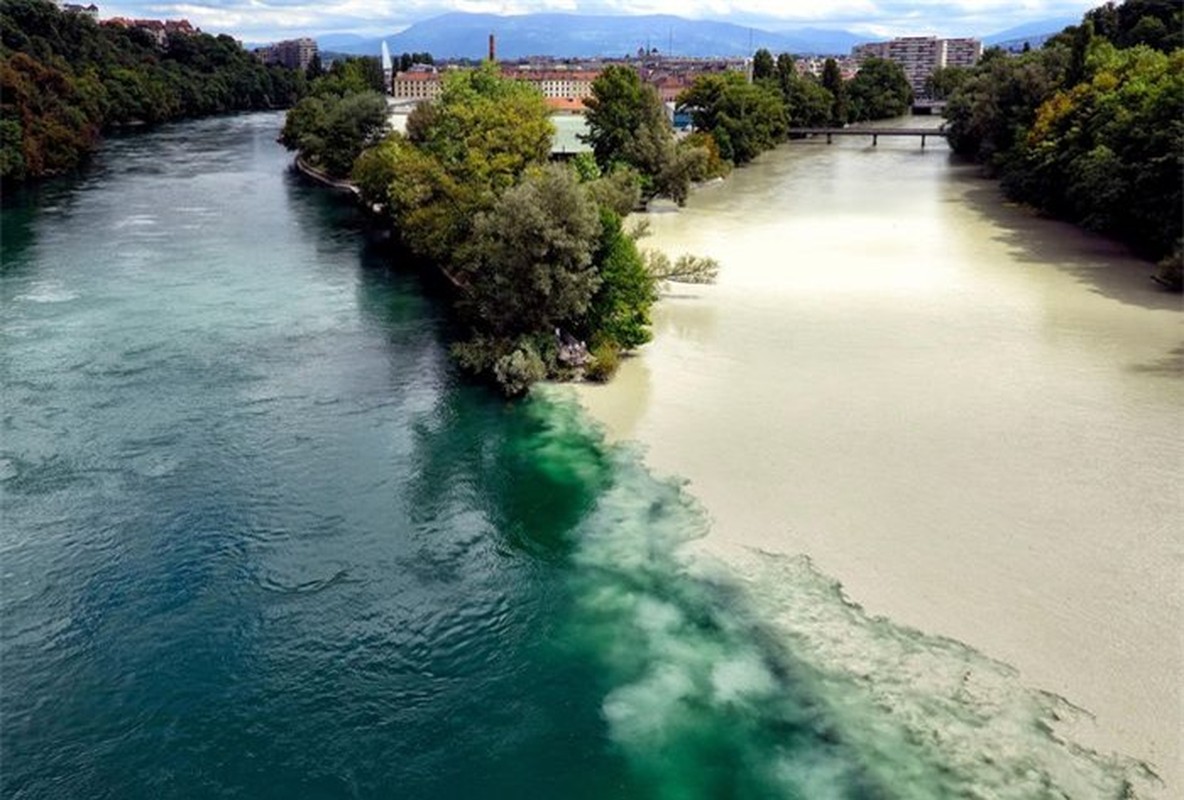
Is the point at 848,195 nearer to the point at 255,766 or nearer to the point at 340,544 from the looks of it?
the point at 340,544

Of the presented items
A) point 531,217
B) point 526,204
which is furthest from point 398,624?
point 526,204

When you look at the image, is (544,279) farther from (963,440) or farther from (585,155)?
(585,155)

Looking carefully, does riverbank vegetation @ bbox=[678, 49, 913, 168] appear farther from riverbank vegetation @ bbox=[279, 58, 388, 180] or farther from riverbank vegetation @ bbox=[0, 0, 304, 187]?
riverbank vegetation @ bbox=[0, 0, 304, 187]

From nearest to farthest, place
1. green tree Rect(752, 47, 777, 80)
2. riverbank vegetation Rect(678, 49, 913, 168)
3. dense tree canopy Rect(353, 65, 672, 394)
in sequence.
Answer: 1. dense tree canopy Rect(353, 65, 672, 394)
2. riverbank vegetation Rect(678, 49, 913, 168)
3. green tree Rect(752, 47, 777, 80)

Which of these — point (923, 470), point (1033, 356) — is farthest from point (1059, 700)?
point (1033, 356)

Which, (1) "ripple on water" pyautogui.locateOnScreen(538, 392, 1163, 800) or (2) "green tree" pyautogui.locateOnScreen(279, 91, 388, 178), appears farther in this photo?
(2) "green tree" pyautogui.locateOnScreen(279, 91, 388, 178)

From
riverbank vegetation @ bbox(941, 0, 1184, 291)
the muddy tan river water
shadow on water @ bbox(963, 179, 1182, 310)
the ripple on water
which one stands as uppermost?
riverbank vegetation @ bbox(941, 0, 1184, 291)

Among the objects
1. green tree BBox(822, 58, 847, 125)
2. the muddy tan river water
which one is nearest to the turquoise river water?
the muddy tan river water
